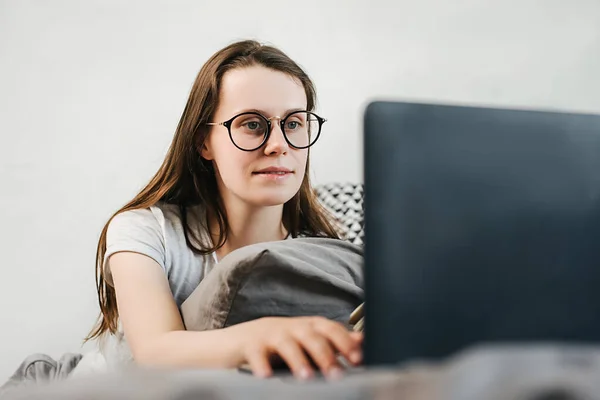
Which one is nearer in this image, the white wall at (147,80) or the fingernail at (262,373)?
the fingernail at (262,373)

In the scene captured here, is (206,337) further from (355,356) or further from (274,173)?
(274,173)

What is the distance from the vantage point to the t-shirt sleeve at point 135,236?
1164 millimetres

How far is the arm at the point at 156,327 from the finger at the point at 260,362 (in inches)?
2.5

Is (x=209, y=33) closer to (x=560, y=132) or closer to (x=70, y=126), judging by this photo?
(x=70, y=126)

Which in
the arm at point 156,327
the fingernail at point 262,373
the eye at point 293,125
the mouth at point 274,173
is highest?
the eye at point 293,125

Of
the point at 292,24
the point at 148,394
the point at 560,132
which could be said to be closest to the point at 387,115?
the point at 560,132

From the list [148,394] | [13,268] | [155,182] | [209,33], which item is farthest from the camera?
[209,33]

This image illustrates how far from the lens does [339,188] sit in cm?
186

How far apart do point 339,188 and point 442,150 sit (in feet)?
4.26

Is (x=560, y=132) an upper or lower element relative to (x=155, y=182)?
upper

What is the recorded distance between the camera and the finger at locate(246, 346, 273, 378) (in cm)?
60

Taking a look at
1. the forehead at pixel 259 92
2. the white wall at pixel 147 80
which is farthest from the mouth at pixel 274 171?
the white wall at pixel 147 80

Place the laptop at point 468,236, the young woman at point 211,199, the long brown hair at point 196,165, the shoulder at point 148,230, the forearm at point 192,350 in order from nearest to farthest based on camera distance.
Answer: the laptop at point 468,236 → the forearm at point 192,350 → the young woman at point 211,199 → the shoulder at point 148,230 → the long brown hair at point 196,165

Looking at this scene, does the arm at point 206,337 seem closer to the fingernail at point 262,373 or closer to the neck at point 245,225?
the fingernail at point 262,373
